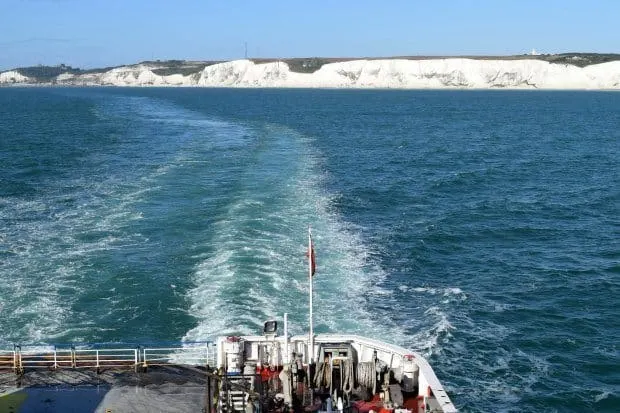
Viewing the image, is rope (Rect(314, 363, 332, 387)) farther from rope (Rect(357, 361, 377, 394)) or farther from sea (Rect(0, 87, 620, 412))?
sea (Rect(0, 87, 620, 412))

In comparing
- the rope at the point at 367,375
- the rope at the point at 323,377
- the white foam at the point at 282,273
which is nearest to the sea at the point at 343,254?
the white foam at the point at 282,273

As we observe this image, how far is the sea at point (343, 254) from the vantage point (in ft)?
91.5

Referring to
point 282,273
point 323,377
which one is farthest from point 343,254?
point 323,377

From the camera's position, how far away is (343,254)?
38.4 m

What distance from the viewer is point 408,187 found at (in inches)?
2388

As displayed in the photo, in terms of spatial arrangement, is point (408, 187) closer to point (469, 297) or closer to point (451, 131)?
point (469, 297)

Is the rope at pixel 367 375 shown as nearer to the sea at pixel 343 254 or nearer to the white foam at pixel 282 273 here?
the sea at pixel 343 254

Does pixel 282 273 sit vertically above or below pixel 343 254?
below

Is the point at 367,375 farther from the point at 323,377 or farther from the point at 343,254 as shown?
the point at 343,254

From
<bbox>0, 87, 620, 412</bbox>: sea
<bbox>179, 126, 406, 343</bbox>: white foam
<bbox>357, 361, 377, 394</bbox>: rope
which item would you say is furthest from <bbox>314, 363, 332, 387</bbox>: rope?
<bbox>179, 126, 406, 343</bbox>: white foam

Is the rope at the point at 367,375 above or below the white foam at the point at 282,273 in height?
above

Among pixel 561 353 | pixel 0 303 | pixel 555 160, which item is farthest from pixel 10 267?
pixel 555 160

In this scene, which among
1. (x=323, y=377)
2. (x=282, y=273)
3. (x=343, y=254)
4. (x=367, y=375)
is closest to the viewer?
(x=367, y=375)

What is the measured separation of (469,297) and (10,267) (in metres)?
22.8
